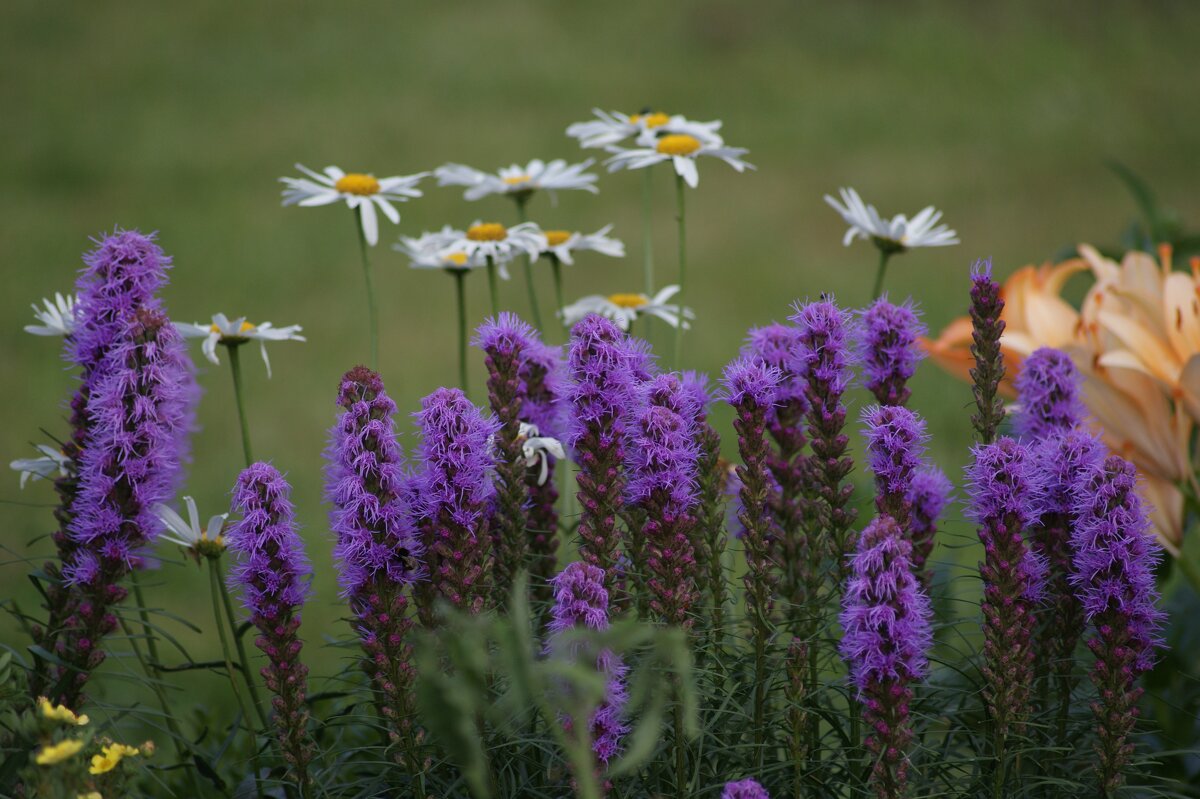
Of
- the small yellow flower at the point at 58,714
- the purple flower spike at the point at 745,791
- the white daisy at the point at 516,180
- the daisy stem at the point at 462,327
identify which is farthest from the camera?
the white daisy at the point at 516,180

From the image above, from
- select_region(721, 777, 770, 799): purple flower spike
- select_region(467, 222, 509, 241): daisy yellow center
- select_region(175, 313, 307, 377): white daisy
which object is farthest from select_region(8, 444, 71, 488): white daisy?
select_region(721, 777, 770, 799): purple flower spike

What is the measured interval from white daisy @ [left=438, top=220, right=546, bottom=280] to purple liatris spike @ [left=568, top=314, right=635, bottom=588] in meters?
0.88

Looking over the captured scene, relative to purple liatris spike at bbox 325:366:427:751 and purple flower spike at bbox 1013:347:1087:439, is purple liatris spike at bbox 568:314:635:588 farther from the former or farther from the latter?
purple flower spike at bbox 1013:347:1087:439

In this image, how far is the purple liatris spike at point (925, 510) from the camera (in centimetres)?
219

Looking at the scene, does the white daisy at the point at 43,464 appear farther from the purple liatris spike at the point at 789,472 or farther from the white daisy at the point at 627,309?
the purple liatris spike at the point at 789,472

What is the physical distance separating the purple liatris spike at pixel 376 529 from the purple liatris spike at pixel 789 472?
642mm

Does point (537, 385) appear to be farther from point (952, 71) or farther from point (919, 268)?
point (952, 71)

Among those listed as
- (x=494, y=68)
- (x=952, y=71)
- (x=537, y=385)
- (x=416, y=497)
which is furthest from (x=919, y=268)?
(x=416, y=497)

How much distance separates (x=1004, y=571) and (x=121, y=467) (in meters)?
1.37

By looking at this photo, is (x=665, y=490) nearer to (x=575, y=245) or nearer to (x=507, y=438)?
(x=507, y=438)

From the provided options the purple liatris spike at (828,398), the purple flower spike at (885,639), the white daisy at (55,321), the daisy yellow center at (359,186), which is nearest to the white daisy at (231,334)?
the white daisy at (55,321)

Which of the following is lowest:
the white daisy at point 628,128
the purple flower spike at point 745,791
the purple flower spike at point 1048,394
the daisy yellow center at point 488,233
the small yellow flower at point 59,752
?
the purple flower spike at point 745,791

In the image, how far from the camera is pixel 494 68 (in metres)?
10.0

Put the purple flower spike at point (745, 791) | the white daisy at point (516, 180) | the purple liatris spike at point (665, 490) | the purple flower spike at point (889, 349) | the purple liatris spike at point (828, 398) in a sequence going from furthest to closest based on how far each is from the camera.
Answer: the white daisy at point (516, 180) < the purple flower spike at point (889, 349) < the purple liatris spike at point (828, 398) < the purple liatris spike at point (665, 490) < the purple flower spike at point (745, 791)
